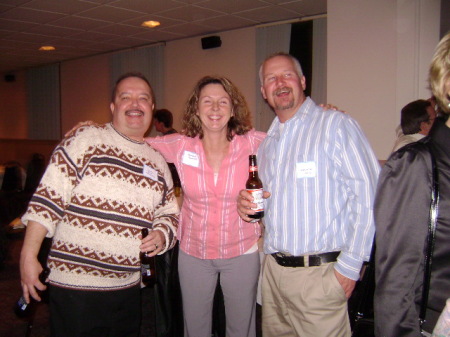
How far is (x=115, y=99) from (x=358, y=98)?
3.21m

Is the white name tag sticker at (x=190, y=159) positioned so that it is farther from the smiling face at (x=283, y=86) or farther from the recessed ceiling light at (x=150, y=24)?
the recessed ceiling light at (x=150, y=24)

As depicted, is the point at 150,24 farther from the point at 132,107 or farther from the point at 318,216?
the point at 318,216

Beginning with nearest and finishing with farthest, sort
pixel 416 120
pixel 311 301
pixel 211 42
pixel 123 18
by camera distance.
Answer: pixel 311 301, pixel 416 120, pixel 123 18, pixel 211 42

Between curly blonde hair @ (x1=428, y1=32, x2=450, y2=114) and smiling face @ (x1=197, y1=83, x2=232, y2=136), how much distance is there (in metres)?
1.19

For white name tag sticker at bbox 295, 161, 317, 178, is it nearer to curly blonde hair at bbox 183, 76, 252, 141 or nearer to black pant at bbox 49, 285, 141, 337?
curly blonde hair at bbox 183, 76, 252, 141

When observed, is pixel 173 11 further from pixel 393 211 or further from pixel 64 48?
pixel 393 211

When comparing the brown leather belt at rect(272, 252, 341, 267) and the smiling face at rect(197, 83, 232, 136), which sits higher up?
the smiling face at rect(197, 83, 232, 136)

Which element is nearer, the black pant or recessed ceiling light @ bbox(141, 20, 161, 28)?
the black pant

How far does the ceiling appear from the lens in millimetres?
5367

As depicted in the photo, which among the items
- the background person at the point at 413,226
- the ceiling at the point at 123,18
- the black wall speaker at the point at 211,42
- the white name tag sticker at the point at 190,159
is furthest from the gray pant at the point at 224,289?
the black wall speaker at the point at 211,42

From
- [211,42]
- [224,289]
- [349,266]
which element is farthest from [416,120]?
[211,42]

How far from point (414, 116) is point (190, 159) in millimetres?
2383

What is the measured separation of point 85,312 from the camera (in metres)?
1.63

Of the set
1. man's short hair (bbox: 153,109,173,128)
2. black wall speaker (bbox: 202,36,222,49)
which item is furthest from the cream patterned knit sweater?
black wall speaker (bbox: 202,36,222,49)
